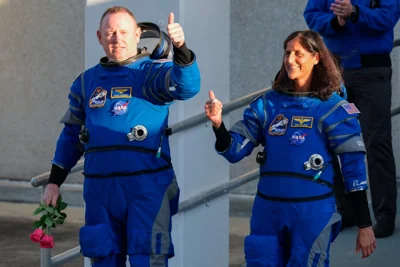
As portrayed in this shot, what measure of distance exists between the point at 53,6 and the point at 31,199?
1.91m

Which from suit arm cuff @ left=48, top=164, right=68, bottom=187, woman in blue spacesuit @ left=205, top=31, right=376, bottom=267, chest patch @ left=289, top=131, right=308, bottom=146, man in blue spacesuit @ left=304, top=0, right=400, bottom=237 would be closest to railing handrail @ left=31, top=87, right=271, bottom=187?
suit arm cuff @ left=48, top=164, right=68, bottom=187

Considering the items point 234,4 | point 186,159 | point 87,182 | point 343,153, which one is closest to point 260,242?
A: point 343,153

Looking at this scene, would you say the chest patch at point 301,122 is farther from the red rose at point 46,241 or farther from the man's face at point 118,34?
the red rose at point 46,241

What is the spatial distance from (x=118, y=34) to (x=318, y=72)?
95 centimetres

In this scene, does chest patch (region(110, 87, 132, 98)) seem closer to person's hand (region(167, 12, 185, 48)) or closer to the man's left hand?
person's hand (region(167, 12, 185, 48))

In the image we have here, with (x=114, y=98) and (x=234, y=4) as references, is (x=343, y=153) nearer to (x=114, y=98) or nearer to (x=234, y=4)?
(x=114, y=98)

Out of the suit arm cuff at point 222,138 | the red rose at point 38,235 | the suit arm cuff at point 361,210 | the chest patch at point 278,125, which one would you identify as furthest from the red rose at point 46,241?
the suit arm cuff at point 361,210

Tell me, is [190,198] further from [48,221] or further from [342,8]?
[342,8]

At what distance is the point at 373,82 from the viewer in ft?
20.4

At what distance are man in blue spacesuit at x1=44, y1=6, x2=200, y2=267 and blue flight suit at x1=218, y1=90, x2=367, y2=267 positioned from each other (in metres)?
0.39

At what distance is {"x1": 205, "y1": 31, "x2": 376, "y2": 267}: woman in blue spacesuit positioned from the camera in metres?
4.55

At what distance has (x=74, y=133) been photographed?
16.8 feet

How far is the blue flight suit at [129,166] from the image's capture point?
15.5 feet

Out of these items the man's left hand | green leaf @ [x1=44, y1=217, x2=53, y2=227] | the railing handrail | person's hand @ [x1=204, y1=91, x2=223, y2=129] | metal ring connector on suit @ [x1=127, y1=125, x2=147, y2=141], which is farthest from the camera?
the man's left hand
